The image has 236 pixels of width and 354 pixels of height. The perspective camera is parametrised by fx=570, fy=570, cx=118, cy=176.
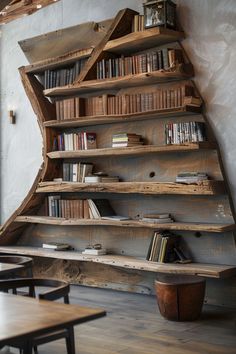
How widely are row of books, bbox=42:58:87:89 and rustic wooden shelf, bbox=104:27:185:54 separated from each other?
0.56 m

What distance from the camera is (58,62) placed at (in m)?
6.59

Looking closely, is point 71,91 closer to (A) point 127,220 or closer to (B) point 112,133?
(B) point 112,133

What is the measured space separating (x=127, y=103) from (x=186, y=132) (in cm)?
80

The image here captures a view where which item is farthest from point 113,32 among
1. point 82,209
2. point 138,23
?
point 82,209

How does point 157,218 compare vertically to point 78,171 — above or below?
below

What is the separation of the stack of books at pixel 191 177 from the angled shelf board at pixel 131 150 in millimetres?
231

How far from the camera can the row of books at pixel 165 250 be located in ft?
18.0

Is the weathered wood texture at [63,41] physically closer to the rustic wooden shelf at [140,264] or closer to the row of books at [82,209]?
the row of books at [82,209]

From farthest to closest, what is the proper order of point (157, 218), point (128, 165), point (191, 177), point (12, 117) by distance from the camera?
point (12, 117) < point (128, 165) < point (157, 218) < point (191, 177)

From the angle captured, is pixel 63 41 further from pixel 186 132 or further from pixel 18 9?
pixel 186 132

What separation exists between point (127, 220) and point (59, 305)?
325 centimetres

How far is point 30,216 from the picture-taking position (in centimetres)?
679


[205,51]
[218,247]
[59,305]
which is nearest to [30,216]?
[218,247]

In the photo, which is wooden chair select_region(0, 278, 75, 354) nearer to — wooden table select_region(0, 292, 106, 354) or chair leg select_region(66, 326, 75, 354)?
chair leg select_region(66, 326, 75, 354)
